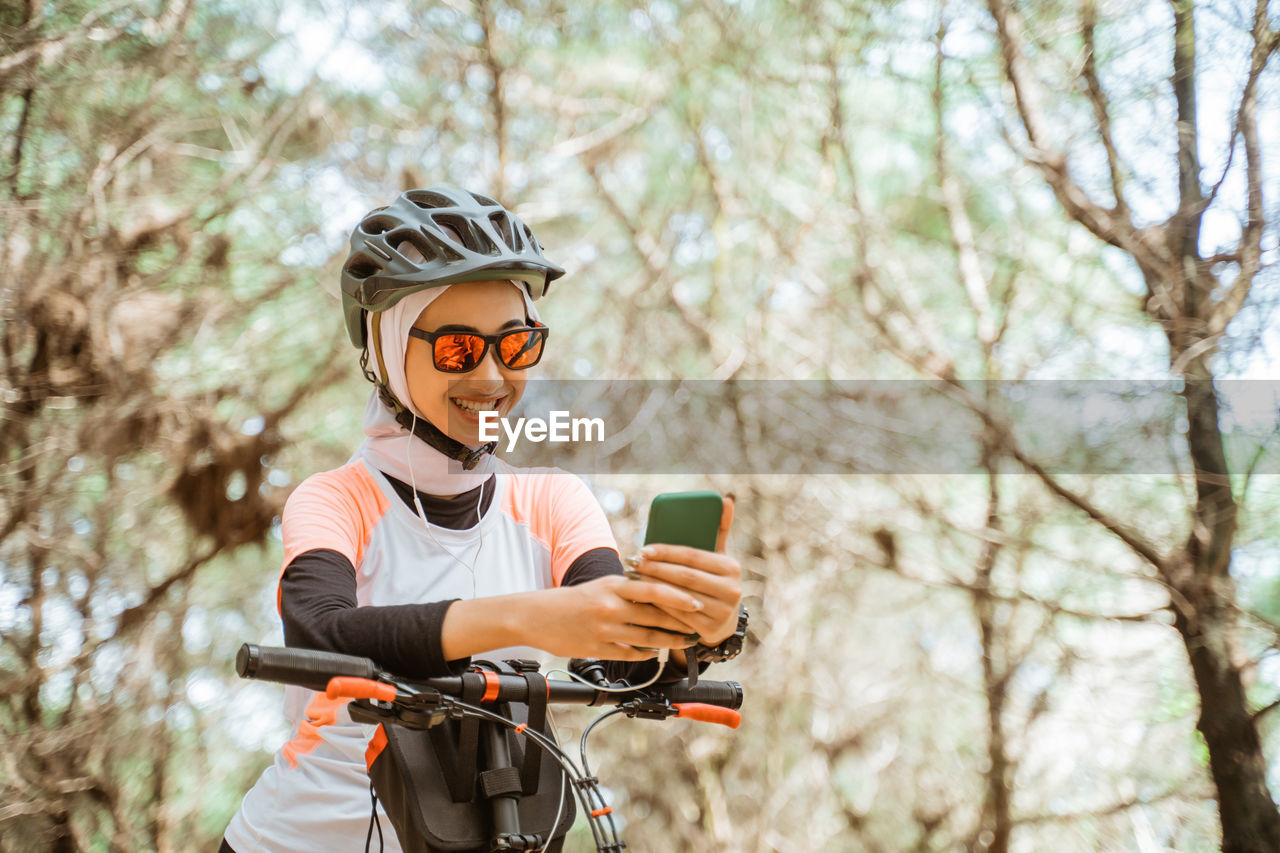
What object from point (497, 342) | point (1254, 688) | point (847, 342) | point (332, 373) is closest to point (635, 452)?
point (847, 342)

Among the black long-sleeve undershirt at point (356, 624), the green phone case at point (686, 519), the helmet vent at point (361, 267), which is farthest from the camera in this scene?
the helmet vent at point (361, 267)

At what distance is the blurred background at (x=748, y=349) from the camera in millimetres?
3164

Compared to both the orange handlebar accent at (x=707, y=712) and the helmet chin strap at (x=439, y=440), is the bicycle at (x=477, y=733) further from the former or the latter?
the helmet chin strap at (x=439, y=440)

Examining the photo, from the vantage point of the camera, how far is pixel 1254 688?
290 centimetres

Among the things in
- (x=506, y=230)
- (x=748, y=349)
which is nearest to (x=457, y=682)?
(x=506, y=230)

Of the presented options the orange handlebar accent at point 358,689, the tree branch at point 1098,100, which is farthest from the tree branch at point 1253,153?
the orange handlebar accent at point 358,689

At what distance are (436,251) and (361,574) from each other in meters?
0.52

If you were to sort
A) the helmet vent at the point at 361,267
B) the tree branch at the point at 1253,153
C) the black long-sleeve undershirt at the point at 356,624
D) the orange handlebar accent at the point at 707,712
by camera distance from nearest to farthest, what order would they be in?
the black long-sleeve undershirt at the point at 356,624 < the orange handlebar accent at the point at 707,712 < the helmet vent at the point at 361,267 < the tree branch at the point at 1253,153

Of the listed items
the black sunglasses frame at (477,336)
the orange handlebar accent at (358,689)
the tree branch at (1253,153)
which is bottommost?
the orange handlebar accent at (358,689)

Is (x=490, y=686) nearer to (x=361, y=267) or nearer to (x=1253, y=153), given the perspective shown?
(x=361, y=267)

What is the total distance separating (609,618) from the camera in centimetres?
103

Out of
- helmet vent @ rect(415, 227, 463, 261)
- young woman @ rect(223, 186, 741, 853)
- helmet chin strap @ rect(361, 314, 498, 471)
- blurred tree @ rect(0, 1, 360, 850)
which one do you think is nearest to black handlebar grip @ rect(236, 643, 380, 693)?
young woman @ rect(223, 186, 741, 853)

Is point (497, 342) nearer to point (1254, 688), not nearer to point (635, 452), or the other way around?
point (1254, 688)

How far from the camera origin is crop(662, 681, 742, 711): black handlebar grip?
4.42 feet
